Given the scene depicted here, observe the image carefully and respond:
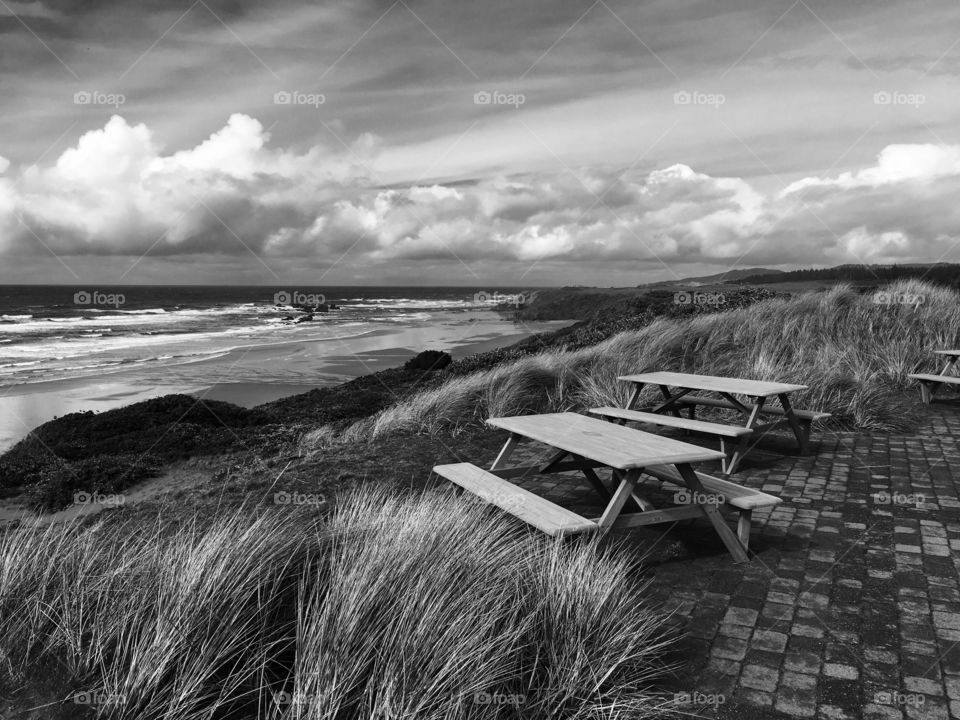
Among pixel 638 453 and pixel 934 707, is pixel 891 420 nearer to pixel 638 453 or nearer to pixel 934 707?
pixel 638 453

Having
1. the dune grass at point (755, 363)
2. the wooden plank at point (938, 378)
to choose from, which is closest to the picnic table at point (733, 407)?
the dune grass at point (755, 363)

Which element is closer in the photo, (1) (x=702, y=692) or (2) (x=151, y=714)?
(2) (x=151, y=714)

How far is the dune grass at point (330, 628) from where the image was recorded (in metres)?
2.54

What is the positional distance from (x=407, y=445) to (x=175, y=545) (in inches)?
172

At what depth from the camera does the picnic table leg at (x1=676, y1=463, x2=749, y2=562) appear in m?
4.19

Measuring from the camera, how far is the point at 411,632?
2771 mm

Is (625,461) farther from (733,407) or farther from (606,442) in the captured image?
(733,407)

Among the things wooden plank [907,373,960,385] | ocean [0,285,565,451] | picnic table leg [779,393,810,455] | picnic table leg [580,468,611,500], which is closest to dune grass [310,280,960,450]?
wooden plank [907,373,960,385]

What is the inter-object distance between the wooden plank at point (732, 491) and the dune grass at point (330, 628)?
3.40 feet

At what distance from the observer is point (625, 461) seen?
4.02 m

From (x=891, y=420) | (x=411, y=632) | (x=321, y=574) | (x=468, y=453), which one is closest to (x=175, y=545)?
(x=321, y=574)

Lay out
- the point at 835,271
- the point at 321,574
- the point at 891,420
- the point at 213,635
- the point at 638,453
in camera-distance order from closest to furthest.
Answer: the point at 213,635 < the point at 321,574 < the point at 638,453 < the point at 891,420 < the point at 835,271

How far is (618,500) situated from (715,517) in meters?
0.61

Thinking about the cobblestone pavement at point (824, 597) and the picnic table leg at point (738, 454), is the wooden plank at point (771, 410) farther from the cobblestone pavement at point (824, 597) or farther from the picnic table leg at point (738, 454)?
the cobblestone pavement at point (824, 597)
